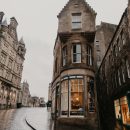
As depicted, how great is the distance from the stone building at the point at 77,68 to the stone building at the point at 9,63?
98.6ft

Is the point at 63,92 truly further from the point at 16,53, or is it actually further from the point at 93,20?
the point at 16,53

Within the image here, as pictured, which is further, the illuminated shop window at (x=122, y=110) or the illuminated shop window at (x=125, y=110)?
the illuminated shop window at (x=122, y=110)

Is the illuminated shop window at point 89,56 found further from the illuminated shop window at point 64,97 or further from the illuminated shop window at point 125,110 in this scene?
the illuminated shop window at point 125,110

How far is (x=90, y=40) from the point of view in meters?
16.7

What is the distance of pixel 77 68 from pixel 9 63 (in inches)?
1461

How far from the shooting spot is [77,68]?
1522cm

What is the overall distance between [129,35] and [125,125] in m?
8.96

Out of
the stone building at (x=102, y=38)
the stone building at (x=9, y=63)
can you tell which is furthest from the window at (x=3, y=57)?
the stone building at (x=102, y=38)

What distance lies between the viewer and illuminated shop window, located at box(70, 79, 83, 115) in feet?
46.1

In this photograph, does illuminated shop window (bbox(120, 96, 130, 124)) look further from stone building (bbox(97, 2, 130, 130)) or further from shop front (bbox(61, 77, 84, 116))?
shop front (bbox(61, 77, 84, 116))

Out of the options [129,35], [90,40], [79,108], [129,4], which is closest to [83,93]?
Answer: [79,108]

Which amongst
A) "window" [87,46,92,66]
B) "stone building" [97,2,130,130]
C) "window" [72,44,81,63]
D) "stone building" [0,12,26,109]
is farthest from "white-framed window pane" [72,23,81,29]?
"stone building" [0,12,26,109]

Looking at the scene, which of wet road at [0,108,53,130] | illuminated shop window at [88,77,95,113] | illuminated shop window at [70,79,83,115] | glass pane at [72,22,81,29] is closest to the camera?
wet road at [0,108,53,130]

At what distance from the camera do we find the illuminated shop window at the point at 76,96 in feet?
46.1
